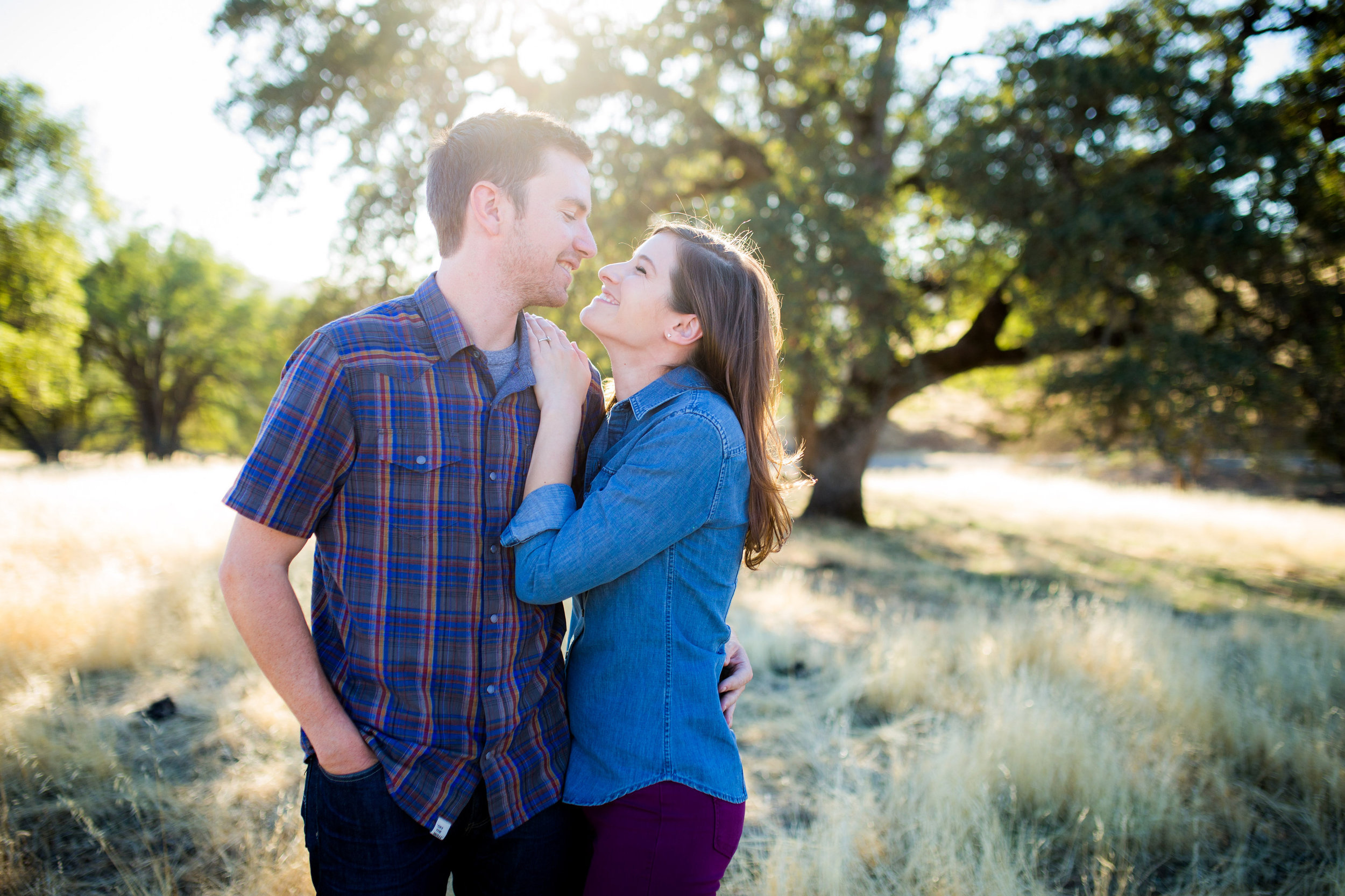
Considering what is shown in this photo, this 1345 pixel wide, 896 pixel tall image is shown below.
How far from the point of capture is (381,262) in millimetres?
10180

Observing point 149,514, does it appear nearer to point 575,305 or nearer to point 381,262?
point 381,262

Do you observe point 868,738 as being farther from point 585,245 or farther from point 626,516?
point 585,245

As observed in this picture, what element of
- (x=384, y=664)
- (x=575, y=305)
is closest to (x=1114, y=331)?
(x=575, y=305)

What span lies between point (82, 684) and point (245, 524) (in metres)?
4.32

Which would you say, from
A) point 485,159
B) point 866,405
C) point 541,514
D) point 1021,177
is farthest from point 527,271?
point 866,405

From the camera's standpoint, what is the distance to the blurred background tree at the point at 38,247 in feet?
52.2

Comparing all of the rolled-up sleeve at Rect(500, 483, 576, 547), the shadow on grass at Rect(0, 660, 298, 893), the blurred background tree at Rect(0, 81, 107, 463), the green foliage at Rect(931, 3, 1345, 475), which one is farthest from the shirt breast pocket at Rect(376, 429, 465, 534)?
the blurred background tree at Rect(0, 81, 107, 463)

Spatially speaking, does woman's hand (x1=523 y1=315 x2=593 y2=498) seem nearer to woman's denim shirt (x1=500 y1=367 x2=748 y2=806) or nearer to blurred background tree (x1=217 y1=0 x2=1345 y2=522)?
woman's denim shirt (x1=500 y1=367 x2=748 y2=806)

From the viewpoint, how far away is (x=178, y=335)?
1067 inches

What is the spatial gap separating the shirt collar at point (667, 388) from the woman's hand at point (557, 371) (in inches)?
6.0

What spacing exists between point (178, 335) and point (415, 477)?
32107 mm

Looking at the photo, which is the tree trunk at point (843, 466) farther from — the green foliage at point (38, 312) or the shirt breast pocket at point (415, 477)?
→ the green foliage at point (38, 312)

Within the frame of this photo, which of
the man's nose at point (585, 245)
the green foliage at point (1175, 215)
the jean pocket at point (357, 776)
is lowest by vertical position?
the jean pocket at point (357, 776)

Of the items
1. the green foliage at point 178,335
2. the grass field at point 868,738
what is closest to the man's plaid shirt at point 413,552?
the grass field at point 868,738
